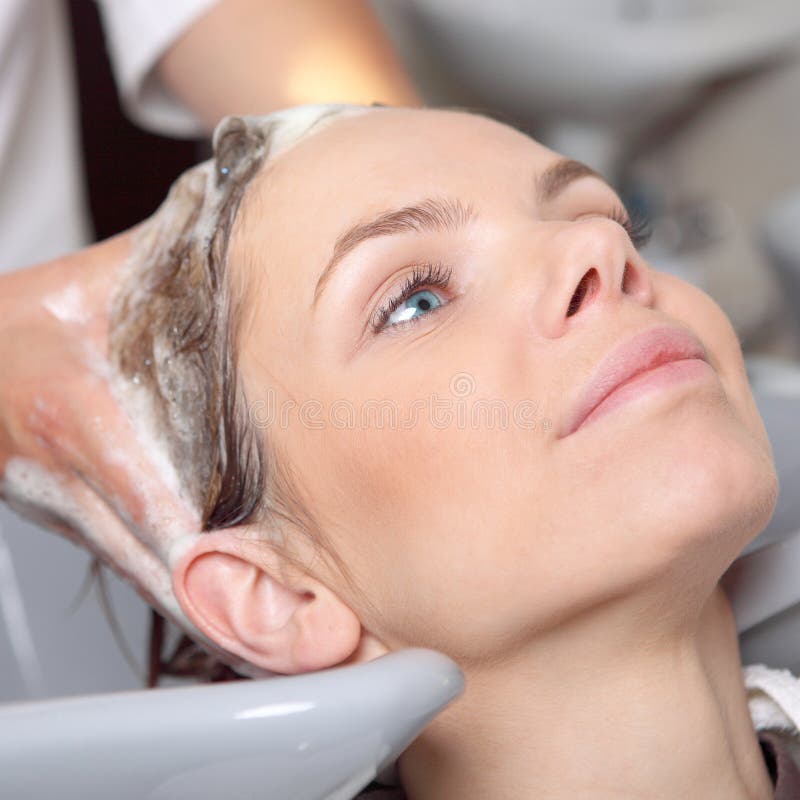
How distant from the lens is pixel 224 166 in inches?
32.8

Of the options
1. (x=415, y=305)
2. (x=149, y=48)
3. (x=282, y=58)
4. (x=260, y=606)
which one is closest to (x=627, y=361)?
(x=415, y=305)

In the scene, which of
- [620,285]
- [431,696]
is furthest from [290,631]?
[620,285]

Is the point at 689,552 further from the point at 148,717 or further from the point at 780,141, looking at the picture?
the point at 780,141

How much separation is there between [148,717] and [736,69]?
1801 millimetres

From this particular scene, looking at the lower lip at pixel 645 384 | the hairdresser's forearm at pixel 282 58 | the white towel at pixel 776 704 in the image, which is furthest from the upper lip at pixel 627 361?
the hairdresser's forearm at pixel 282 58

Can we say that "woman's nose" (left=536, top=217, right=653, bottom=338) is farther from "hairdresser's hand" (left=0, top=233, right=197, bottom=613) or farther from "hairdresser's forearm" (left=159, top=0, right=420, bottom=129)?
"hairdresser's forearm" (left=159, top=0, right=420, bottom=129)

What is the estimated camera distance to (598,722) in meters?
0.70

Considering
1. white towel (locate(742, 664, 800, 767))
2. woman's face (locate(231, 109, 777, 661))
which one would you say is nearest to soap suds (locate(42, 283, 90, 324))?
woman's face (locate(231, 109, 777, 661))

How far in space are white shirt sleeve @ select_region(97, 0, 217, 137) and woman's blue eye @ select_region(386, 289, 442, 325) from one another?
1.93ft

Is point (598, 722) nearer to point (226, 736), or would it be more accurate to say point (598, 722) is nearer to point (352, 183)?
point (226, 736)

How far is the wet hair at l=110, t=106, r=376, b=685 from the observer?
2.48 feet

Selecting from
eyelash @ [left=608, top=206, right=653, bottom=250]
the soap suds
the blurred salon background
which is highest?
the soap suds

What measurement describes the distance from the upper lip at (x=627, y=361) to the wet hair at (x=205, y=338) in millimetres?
200

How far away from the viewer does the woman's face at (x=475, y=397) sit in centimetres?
64
